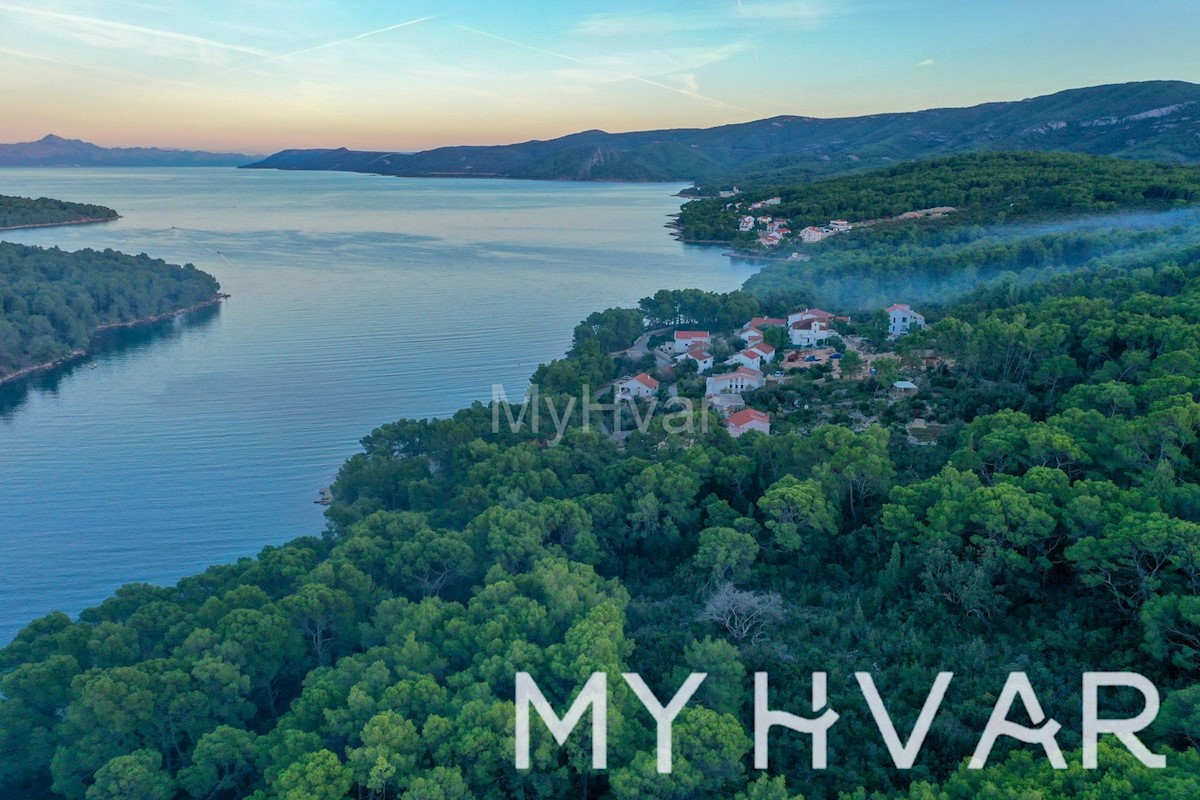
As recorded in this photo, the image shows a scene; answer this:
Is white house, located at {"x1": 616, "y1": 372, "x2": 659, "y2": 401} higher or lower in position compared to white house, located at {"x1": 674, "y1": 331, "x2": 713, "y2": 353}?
lower

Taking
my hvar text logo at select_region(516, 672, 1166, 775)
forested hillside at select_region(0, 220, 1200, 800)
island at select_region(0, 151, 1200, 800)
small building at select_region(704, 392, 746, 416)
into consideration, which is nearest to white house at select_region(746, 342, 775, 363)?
small building at select_region(704, 392, 746, 416)

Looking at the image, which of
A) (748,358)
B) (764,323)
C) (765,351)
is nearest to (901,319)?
(764,323)

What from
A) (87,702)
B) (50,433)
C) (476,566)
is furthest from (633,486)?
(50,433)

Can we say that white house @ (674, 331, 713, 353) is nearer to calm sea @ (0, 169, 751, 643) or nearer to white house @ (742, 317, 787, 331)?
white house @ (742, 317, 787, 331)

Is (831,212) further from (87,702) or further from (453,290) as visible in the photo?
(87,702)

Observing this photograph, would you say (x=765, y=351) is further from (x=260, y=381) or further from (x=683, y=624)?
(x=260, y=381)

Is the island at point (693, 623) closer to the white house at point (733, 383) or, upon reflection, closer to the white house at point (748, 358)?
the white house at point (733, 383)
